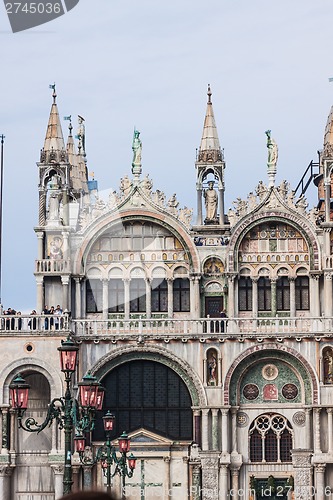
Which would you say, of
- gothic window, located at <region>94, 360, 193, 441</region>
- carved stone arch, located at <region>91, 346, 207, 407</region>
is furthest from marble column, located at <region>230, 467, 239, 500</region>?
carved stone arch, located at <region>91, 346, 207, 407</region>

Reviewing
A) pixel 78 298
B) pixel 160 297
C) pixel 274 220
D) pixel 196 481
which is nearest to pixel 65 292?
pixel 78 298

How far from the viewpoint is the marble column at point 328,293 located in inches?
2859

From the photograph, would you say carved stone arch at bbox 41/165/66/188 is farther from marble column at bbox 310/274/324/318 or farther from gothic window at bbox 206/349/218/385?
marble column at bbox 310/274/324/318

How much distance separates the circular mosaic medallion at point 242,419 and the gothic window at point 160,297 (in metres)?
A: 5.32

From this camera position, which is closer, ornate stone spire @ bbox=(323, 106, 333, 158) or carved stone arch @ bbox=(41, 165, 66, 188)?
carved stone arch @ bbox=(41, 165, 66, 188)

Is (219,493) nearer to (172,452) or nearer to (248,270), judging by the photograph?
(172,452)

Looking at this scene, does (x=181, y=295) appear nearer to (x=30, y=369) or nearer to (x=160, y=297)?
(x=160, y=297)

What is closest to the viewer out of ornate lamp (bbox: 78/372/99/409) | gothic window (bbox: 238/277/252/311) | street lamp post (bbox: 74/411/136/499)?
ornate lamp (bbox: 78/372/99/409)

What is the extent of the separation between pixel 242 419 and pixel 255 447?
4.06 feet

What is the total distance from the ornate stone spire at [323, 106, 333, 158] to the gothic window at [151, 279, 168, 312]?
28.6 feet

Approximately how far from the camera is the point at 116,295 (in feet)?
243

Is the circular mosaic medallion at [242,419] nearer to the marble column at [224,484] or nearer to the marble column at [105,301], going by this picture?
the marble column at [224,484]

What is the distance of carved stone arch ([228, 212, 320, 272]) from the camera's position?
73.4 m

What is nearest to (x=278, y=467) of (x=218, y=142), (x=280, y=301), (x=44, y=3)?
(x=280, y=301)
